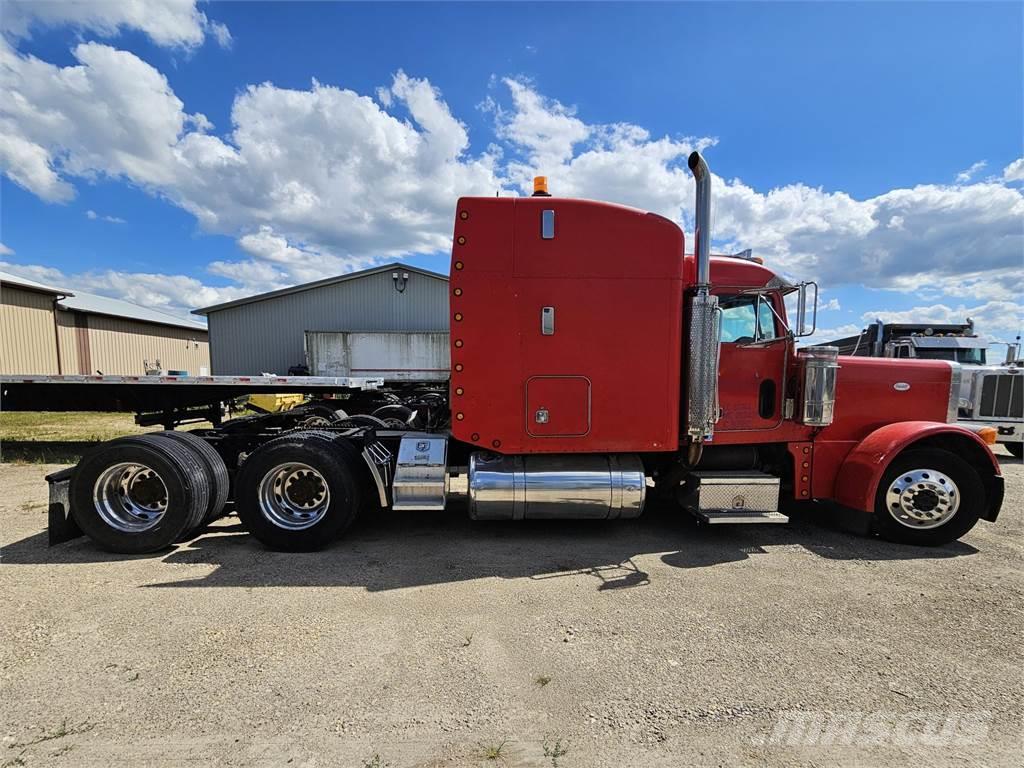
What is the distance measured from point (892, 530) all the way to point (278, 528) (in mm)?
5705

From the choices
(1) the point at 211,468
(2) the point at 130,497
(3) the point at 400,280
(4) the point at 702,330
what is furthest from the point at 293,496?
(3) the point at 400,280

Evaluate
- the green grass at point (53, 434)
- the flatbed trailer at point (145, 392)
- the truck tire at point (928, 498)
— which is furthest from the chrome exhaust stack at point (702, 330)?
the green grass at point (53, 434)

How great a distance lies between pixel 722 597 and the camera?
3.53m

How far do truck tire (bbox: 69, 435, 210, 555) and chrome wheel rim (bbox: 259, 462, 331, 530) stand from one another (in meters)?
0.61

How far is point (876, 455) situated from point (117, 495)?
6.99 metres

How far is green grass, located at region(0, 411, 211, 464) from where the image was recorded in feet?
30.2

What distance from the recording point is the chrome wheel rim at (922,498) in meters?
4.50

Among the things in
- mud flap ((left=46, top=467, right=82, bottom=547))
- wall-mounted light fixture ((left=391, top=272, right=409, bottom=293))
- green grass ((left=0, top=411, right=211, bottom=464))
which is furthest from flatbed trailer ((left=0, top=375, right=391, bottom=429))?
wall-mounted light fixture ((left=391, top=272, right=409, bottom=293))

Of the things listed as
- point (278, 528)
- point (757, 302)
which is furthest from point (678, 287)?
point (278, 528)

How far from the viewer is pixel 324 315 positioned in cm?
2200

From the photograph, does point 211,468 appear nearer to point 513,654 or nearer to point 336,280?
point 513,654

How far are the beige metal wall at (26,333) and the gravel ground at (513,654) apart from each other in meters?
23.9

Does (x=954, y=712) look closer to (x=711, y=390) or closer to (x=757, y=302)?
(x=711, y=390)

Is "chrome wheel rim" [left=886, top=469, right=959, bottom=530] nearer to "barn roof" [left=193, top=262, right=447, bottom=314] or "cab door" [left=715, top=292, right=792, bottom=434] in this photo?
"cab door" [left=715, top=292, right=792, bottom=434]
